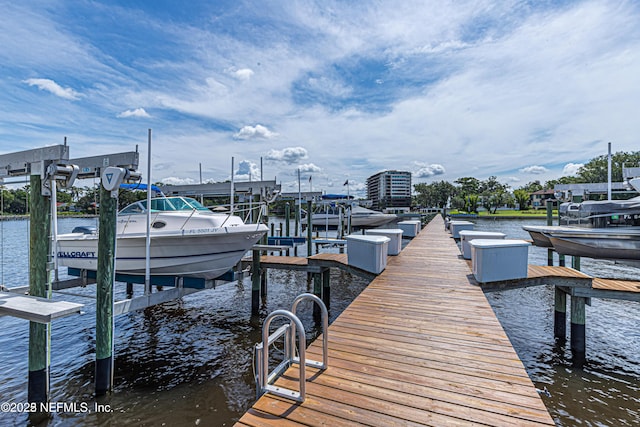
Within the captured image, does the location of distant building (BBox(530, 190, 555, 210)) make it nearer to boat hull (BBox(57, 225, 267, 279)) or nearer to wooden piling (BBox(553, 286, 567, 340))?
wooden piling (BBox(553, 286, 567, 340))

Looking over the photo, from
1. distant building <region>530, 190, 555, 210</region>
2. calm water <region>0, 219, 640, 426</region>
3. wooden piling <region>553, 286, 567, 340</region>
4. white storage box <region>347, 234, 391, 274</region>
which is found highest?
distant building <region>530, 190, 555, 210</region>

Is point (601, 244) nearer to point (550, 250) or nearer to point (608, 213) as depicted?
point (608, 213)

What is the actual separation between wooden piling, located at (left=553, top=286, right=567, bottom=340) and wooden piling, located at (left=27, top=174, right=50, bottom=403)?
36.6 feet

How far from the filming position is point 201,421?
532 cm

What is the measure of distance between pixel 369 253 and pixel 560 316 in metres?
5.27

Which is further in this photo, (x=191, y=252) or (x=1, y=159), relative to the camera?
(x=191, y=252)

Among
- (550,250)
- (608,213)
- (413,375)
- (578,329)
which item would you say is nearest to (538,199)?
(550,250)

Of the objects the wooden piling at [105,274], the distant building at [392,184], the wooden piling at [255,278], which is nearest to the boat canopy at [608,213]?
the wooden piling at [255,278]

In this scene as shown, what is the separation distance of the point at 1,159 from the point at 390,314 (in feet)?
24.6

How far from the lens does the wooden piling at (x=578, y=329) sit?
720 centimetres

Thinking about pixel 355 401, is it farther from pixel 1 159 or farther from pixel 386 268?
pixel 1 159

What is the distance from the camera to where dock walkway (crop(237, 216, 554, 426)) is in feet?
8.97

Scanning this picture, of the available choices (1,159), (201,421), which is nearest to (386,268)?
(201,421)

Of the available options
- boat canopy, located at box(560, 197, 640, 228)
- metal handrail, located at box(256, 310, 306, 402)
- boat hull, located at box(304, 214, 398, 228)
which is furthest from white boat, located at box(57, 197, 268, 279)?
boat hull, located at box(304, 214, 398, 228)
